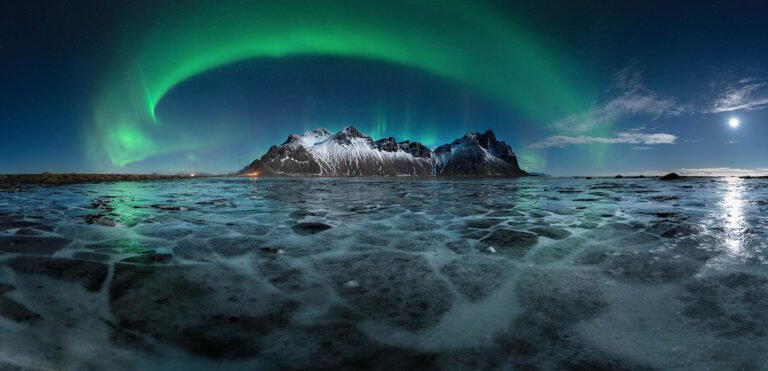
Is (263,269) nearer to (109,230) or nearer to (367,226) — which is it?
(367,226)

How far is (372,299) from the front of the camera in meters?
4.07

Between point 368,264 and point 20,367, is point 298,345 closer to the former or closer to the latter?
point 20,367

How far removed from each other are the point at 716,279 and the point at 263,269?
7.10 m

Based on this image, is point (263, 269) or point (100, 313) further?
point (263, 269)

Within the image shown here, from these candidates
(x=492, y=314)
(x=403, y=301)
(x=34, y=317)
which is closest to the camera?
(x=34, y=317)

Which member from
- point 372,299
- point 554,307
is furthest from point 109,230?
point 554,307

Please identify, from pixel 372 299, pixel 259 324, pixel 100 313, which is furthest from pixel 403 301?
pixel 100 313

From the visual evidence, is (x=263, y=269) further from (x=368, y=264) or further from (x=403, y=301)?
(x=403, y=301)

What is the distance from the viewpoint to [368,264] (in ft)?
18.4

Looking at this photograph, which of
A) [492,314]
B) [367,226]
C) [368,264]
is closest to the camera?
[492,314]

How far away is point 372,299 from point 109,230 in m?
8.24

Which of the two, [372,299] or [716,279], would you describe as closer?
[372,299]

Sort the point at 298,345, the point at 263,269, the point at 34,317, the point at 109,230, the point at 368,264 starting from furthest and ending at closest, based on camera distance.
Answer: the point at 109,230
the point at 368,264
the point at 263,269
the point at 34,317
the point at 298,345

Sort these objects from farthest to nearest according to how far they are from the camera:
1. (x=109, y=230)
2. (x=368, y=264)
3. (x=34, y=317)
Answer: (x=109, y=230) → (x=368, y=264) → (x=34, y=317)
